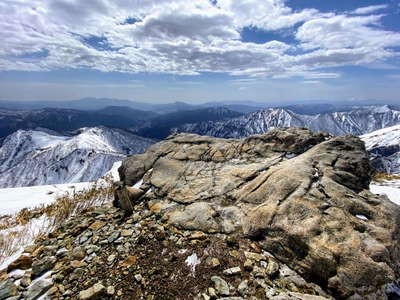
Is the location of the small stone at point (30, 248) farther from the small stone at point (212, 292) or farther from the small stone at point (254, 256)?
the small stone at point (254, 256)

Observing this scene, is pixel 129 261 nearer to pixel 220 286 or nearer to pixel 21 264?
pixel 220 286

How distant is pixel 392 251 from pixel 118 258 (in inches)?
284

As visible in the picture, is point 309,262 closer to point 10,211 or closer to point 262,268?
point 262,268

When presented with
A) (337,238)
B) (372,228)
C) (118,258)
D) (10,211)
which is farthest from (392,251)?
(10,211)

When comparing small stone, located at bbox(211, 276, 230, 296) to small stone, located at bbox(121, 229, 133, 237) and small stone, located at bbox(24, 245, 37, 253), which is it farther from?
small stone, located at bbox(24, 245, 37, 253)

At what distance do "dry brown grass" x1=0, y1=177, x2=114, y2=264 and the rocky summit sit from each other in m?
1.21

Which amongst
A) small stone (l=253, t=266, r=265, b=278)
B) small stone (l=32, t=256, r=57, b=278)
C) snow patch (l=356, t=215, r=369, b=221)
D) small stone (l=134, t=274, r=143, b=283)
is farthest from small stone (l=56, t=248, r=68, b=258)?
snow patch (l=356, t=215, r=369, b=221)

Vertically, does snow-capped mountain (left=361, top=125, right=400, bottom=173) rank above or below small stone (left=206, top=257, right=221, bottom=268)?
below

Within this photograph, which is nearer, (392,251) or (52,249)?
(392,251)

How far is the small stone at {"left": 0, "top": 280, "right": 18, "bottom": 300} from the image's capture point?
5.53 m

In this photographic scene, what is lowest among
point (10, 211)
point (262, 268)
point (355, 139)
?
point (10, 211)

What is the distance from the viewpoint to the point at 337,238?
19.1 feet

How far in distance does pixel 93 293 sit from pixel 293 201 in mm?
5957

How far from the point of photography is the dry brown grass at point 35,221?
8.36 metres
